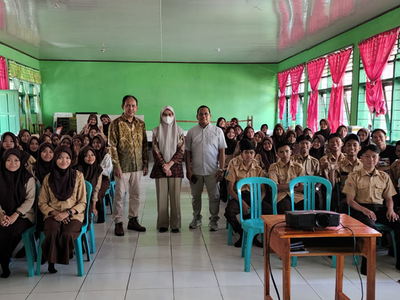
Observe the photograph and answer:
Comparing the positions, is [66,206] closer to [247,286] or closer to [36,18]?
[247,286]

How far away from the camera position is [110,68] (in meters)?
10.8

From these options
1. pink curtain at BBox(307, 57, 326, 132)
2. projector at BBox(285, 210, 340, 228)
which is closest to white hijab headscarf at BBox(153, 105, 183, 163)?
projector at BBox(285, 210, 340, 228)

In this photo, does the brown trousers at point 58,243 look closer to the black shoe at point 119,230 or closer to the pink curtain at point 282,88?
the black shoe at point 119,230

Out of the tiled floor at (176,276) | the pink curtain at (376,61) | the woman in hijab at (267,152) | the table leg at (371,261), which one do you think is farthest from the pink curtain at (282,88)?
the table leg at (371,261)

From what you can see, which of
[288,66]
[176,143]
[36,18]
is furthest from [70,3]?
[288,66]

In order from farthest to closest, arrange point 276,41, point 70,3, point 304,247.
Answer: point 276,41
point 70,3
point 304,247

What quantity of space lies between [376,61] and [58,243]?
557cm

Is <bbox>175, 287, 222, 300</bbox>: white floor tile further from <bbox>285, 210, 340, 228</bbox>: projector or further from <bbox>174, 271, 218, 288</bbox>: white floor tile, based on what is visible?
<bbox>285, 210, 340, 228</bbox>: projector

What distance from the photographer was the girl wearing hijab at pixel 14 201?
2.70 meters

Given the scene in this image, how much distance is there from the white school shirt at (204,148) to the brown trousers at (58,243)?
1504mm

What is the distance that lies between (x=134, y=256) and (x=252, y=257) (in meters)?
1.10

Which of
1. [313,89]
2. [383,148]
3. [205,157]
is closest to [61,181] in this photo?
[205,157]

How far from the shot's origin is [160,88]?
11.1 metres

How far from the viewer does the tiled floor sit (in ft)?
7.99
